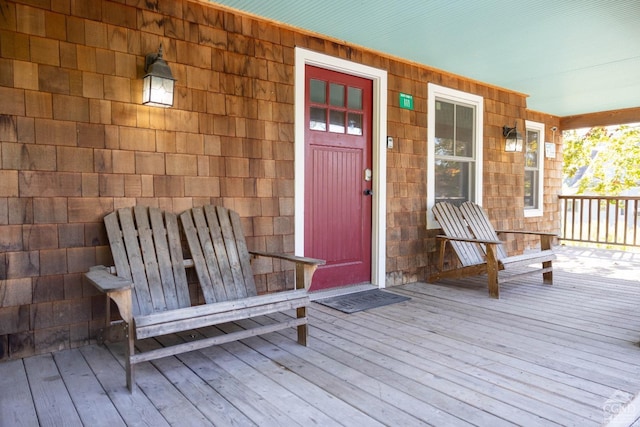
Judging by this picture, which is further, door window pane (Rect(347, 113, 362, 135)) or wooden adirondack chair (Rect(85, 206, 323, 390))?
door window pane (Rect(347, 113, 362, 135))

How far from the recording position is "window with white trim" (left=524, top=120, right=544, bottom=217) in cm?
722

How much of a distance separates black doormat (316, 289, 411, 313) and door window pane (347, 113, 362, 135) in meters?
1.63

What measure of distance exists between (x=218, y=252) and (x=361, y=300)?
153 centimetres

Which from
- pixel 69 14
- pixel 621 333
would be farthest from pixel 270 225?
pixel 621 333

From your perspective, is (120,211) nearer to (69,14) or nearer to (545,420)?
(69,14)

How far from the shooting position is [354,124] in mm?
4320

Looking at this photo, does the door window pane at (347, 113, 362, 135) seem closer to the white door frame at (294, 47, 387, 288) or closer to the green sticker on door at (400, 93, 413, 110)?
the white door frame at (294, 47, 387, 288)

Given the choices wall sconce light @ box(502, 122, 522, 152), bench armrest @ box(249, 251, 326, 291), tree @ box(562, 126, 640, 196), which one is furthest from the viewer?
tree @ box(562, 126, 640, 196)

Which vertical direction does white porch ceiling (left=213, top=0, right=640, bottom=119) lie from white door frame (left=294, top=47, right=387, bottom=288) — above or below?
above

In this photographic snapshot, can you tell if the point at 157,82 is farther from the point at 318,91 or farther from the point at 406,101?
the point at 406,101

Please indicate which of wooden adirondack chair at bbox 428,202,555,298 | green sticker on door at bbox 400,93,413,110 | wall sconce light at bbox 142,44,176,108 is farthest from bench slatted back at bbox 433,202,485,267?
wall sconce light at bbox 142,44,176,108

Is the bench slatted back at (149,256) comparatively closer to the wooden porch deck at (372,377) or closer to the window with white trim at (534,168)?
the wooden porch deck at (372,377)

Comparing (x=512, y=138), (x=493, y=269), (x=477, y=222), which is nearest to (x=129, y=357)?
(x=493, y=269)

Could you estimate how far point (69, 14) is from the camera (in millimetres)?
2695
